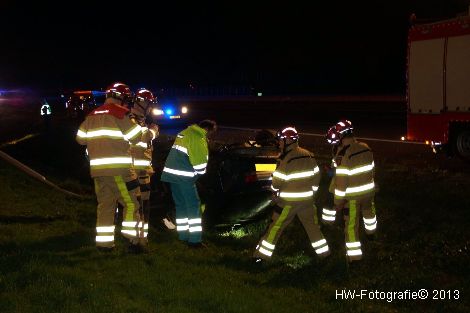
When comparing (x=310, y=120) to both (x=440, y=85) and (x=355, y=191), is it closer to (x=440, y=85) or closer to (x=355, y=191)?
(x=440, y=85)

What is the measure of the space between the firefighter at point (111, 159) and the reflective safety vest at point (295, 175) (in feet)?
5.33

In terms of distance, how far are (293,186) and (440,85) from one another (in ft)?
26.8

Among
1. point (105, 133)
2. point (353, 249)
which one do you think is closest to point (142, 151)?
point (105, 133)

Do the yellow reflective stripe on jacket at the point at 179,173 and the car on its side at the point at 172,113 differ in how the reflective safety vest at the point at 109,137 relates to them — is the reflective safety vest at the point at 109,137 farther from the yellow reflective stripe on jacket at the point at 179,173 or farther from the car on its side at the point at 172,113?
the car on its side at the point at 172,113

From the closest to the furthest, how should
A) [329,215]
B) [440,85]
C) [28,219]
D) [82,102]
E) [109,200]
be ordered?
[109,200] → [329,215] → [28,219] → [440,85] → [82,102]

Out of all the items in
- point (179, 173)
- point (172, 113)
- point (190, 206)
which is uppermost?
point (172, 113)

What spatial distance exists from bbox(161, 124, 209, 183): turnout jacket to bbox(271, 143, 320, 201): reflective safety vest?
3.33ft

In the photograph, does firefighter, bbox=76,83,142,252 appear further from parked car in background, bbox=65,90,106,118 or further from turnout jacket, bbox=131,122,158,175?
parked car in background, bbox=65,90,106,118

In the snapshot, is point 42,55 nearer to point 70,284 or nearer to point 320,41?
point 320,41

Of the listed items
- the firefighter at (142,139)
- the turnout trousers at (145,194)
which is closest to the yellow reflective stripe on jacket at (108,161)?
the firefighter at (142,139)

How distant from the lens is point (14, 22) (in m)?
87.3

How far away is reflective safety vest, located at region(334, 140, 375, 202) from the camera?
6.83 m

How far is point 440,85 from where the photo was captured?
13.8 meters

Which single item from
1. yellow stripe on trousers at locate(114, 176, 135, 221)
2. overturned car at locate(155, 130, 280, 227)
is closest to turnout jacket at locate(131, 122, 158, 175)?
yellow stripe on trousers at locate(114, 176, 135, 221)
